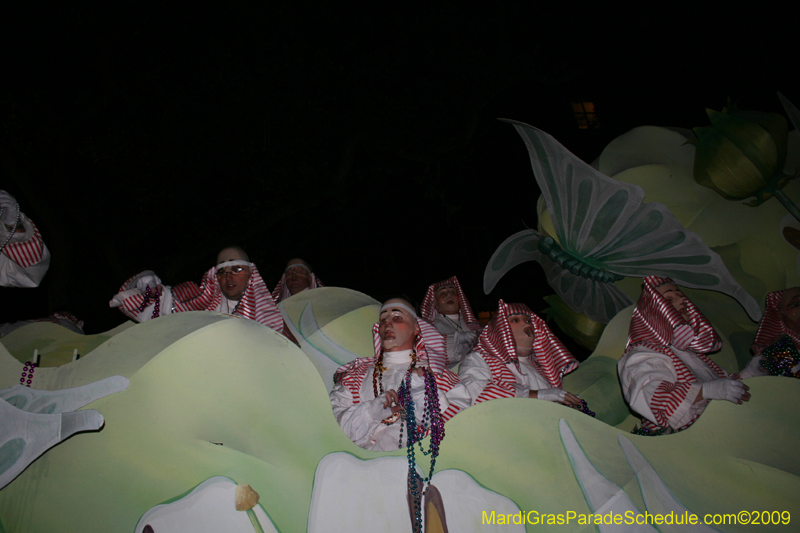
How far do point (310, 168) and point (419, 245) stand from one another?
14.6ft

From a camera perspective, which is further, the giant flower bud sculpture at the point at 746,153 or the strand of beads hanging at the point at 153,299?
the giant flower bud sculpture at the point at 746,153

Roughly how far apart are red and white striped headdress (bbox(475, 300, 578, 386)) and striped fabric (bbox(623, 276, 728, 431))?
41 centimetres

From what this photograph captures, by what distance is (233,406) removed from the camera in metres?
2.52

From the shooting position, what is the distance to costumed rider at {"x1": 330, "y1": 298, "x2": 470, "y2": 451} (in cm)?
271

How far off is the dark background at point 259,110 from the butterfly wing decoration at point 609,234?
1946 millimetres

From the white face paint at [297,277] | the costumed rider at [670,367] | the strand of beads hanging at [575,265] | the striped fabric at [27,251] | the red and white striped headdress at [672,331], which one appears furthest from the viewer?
the strand of beads hanging at [575,265]

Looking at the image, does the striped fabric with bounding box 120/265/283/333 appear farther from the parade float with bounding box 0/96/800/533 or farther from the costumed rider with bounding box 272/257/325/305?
the costumed rider with bounding box 272/257/325/305

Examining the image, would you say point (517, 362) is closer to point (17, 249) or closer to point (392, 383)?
point (392, 383)

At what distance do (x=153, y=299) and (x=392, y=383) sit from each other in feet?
5.42

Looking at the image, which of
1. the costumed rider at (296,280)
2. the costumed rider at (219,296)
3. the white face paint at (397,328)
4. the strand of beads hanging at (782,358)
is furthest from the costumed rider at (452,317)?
the strand of beads hanging at (782,358)

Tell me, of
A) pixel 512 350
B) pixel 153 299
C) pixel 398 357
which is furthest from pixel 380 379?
pixel 153 299

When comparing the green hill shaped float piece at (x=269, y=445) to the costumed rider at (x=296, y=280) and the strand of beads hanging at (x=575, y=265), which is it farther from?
the strand of beads hanging at (x=575, y=265)

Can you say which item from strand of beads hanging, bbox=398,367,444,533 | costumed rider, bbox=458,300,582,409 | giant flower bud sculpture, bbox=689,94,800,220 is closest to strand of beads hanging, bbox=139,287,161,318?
strand of beads hanging, bbox=398,367,444,533

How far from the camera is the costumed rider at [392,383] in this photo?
2705mm
